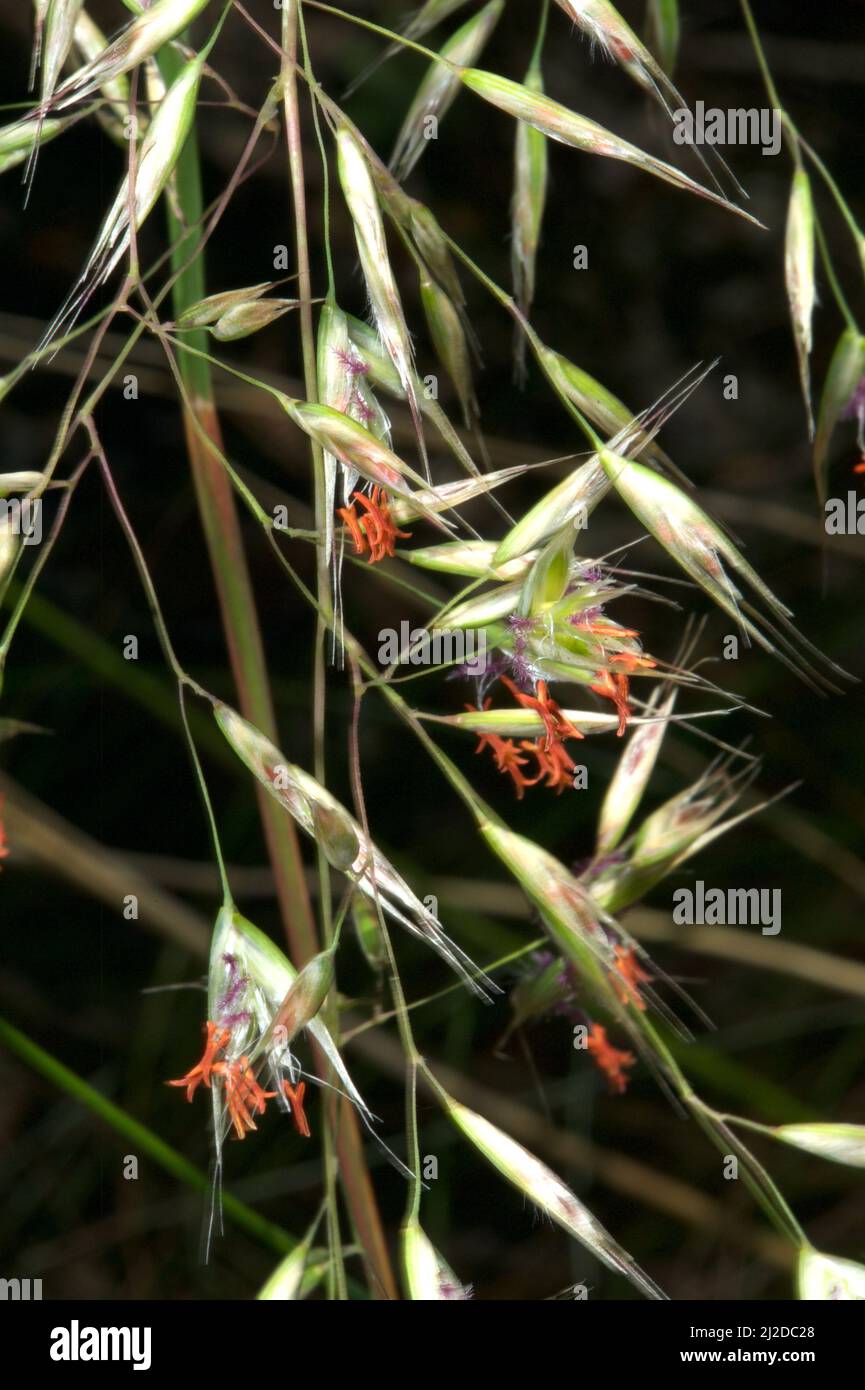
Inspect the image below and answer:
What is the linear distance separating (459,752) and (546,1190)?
1.45ft

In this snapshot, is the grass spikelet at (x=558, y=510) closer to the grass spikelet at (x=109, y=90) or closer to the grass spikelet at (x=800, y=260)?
the grass spikelet at (x=800, y=260)

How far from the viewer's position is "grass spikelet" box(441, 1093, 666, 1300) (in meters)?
0.42

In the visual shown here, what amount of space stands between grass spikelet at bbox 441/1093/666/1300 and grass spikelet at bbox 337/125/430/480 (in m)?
0.25

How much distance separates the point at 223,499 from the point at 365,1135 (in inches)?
18.9

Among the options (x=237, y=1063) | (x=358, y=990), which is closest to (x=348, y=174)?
(x=237, y=1063)

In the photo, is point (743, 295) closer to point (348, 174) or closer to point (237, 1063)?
point (348, 174)

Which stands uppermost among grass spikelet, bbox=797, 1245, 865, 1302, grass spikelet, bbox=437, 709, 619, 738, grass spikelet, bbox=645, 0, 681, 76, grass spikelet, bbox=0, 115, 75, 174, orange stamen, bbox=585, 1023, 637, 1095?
grass spikelet, bbox=645, 0, 681, 76

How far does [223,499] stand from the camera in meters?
0.56

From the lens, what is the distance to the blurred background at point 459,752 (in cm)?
81

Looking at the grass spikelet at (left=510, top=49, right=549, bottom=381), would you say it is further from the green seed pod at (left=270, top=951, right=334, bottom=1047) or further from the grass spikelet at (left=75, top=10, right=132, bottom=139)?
the green seed pod at (left=270, top=951, right=334, bottom=1047)

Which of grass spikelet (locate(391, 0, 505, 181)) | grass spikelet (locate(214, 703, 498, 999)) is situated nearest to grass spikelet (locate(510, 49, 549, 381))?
grass spikelet (locate(391, 0, 505, 181))

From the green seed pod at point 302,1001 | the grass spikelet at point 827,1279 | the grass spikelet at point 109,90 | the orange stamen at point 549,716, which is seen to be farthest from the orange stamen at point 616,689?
the grass spikelet at point 109,90

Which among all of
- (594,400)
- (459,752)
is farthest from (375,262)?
(459,752)
